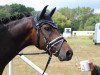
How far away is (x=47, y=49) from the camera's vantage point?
→ 5926mm

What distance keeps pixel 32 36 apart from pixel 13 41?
1.01 ft

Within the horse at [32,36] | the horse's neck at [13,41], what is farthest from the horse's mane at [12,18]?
the horse's neck at [13,41]

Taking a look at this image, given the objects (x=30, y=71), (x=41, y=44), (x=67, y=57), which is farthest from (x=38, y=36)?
(x=30, y=71)

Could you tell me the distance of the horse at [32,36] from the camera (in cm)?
586

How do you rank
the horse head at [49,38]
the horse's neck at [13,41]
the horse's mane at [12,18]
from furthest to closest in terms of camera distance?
1. the horse's mane at [12,18]
2. the horse's neck at [13,41]
3. the horse head at [49,38]

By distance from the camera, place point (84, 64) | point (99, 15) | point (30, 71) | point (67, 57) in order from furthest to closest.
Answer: point (99, 15)
point (30, 71)
point (84, 64)
point (67, 57)

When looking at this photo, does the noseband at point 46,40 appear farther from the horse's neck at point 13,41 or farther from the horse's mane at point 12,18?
the horse's mane at point 12,18

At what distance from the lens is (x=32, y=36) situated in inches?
234

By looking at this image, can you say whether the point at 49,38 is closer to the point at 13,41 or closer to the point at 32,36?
the point at 32,36

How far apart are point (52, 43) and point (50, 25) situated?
27cm

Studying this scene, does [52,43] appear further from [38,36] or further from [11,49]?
[11,49]

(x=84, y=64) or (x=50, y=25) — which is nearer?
(x=50, y=25)

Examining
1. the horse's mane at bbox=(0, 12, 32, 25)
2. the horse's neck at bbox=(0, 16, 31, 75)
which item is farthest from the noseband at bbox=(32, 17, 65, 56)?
the horse's mane at bbox=(0, 12, 32, 25)

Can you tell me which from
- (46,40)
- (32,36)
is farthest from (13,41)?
(46,40)
